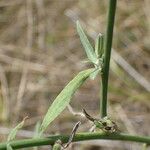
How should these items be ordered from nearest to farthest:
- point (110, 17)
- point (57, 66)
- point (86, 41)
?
point (110, 17)
point (86, 41)
point (57, 66)

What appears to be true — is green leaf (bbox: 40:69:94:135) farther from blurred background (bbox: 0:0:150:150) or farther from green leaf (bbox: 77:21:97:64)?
blurred background (bbox: 0:0:150:150)

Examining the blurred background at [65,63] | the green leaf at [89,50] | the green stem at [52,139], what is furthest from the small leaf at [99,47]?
the blurred background at [65,63]

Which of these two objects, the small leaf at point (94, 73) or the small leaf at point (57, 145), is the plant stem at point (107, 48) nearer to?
the small leaf at point (94, 73)

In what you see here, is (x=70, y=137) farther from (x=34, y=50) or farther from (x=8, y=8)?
(x=8, y=8)

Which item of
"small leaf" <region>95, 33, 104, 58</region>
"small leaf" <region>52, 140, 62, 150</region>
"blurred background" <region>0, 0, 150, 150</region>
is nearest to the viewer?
"small leaf" <region>52, 140, 62, 150</region>

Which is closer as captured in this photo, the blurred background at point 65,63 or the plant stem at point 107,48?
the plant stem at point 107,48

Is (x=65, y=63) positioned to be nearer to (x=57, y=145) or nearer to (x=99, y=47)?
(x=99, y=47)

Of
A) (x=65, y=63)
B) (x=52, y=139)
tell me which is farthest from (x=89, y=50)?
(x=65, y=63)

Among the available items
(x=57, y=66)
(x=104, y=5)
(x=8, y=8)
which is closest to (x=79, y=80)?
(x=57, y=66)

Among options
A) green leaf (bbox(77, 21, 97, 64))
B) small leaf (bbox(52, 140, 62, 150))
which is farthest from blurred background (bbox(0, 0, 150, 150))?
small leaf (bbox(52, 140, 62, 150))
